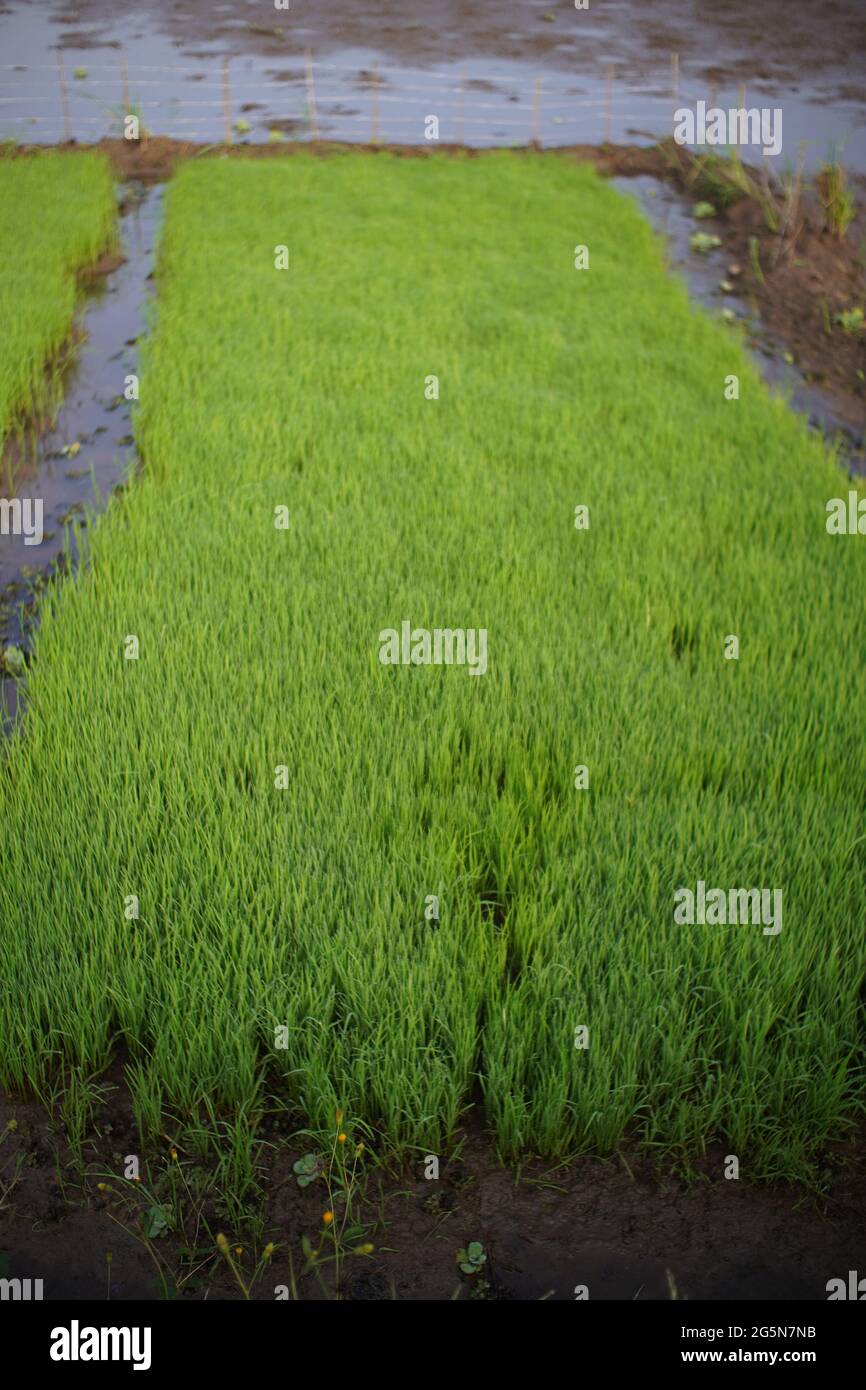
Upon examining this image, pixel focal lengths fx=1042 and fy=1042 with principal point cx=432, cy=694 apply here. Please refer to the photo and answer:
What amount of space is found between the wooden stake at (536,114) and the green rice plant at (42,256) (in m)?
4.46

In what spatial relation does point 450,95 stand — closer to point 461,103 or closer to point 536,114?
point 461,103

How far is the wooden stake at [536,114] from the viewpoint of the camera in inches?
432

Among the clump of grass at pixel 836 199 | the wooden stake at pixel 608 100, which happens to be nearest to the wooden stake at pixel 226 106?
the wooden stake at pixel 608 100

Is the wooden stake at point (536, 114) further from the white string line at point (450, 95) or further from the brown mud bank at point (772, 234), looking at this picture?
the brown mud bank at point (772, 234)

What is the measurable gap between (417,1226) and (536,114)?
1171 centimetres

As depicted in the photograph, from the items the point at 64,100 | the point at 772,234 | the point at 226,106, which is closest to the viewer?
the point at 772,234

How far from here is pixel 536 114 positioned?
36.4 feet

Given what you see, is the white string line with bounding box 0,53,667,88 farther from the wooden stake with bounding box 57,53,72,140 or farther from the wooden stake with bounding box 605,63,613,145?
the wooden stake with bounding box 57,53,72,140

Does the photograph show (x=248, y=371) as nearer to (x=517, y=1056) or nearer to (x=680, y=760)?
(x=680, y=760)

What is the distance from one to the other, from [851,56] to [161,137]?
737 centimetres

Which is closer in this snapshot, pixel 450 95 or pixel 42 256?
pixel 42 256

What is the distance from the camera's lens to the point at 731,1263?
1.82 m

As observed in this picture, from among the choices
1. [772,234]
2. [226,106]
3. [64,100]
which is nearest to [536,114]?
[226,106]

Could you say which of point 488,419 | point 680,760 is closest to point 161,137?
point 488,419
